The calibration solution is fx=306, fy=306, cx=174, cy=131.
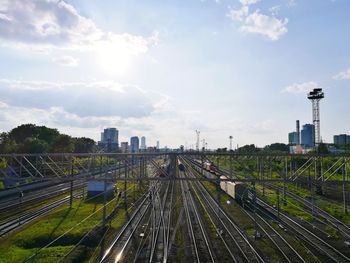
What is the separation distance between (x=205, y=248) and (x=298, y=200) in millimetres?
24348

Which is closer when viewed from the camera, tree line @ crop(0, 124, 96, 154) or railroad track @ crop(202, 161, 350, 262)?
railroad track @ crop(202, 161, 350, 262)

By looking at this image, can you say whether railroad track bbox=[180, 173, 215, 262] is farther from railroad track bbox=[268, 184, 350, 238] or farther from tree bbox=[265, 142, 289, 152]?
tree bbox=[265, 142, 289, 152]

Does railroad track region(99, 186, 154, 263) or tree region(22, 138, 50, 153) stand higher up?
tree region(22, 138, 50, 153)

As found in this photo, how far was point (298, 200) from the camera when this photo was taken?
41.3 metres

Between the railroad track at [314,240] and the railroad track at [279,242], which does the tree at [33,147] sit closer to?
the railroad track at [279,242]

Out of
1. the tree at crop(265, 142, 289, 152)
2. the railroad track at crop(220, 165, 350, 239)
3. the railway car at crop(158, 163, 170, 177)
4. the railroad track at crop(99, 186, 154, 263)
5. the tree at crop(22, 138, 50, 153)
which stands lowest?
the railroad track at crop(99, 186, 154, 263)

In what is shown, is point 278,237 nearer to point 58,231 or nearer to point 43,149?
point 58,231

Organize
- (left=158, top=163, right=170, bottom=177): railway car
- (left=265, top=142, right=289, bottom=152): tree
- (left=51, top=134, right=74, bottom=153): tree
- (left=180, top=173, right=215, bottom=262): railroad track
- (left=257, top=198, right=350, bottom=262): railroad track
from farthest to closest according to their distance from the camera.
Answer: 1. (left=265, top=142, right=289, bottom=152): tree
2. (left=51, top=134, right=74, bottom=153): tree
3. (left=158, top=163, right=170, bottom=177): railway car
4. (left=257, top=198, right=350, bottom=262): railroad track
5. (left=180, top=173, right=215, bottom=262): railroad track

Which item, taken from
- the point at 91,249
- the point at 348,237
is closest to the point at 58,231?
the point at 91,249

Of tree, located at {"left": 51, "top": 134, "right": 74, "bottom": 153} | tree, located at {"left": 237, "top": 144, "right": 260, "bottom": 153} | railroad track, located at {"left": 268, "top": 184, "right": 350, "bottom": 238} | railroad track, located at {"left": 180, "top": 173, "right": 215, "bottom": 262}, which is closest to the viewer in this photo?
railroad track, located at {"left": 180, "top": 173, "right": 215, "bottom": 262}

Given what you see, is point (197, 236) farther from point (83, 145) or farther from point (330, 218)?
point (83, 145)

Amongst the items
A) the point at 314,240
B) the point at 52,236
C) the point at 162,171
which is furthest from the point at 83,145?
the point at 314,240

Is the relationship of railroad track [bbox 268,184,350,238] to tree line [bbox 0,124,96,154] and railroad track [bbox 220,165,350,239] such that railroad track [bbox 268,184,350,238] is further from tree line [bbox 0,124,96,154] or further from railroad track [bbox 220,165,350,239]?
tree line [bbox 0,124,96,154]

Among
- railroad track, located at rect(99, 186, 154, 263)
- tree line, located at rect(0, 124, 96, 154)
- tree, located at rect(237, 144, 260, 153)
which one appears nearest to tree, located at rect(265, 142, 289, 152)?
tree, located at rect(237, 144, 260, 153)
